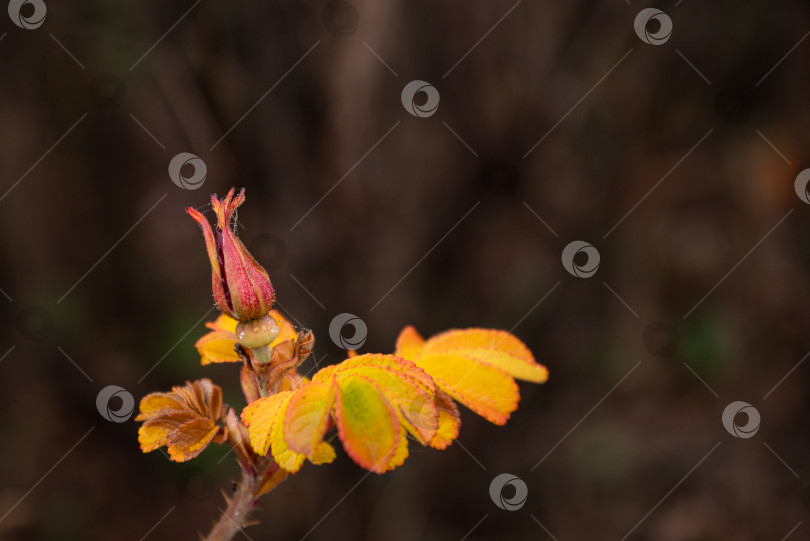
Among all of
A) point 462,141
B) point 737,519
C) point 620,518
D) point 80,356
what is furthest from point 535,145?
point 80,356

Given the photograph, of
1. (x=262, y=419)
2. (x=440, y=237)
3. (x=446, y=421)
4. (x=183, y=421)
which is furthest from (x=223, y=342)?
(x=440, y=237)

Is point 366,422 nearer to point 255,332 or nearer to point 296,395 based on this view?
point 296,395

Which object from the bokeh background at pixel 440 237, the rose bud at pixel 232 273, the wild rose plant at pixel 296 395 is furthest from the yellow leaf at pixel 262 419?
the bokeh background at pixel 440 237

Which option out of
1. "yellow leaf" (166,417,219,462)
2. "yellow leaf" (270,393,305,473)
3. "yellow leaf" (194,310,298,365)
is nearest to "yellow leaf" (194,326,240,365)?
"yellow leaf" (194,310,298,365)

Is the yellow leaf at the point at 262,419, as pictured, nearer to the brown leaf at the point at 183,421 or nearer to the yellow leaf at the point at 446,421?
the brown leaf at the point at 183,421

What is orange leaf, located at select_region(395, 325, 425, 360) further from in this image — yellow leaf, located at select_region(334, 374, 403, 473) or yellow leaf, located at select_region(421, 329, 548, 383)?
yellow leaf, located at select_region(334, 374, 403, 473)

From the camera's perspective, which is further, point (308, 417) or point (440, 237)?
point (440, 237)

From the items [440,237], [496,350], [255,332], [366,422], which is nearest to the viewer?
[366,422]
